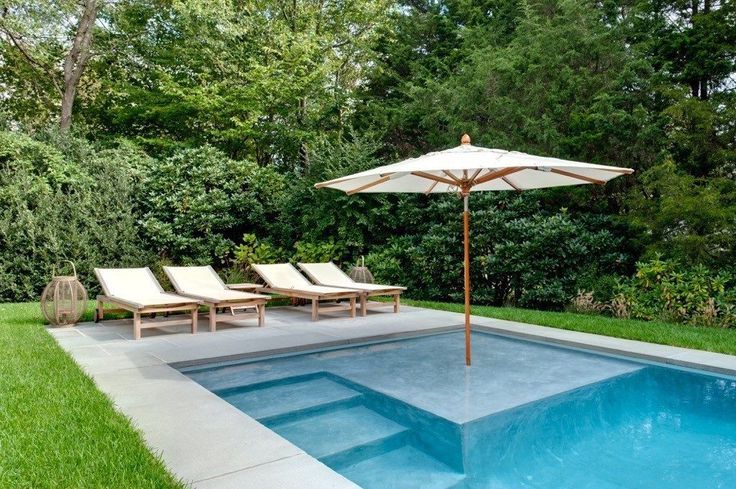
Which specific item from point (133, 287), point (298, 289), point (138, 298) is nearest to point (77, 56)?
point (133, 287)

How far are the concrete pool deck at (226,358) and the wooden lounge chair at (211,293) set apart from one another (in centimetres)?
31

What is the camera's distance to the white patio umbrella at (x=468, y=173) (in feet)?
14.5

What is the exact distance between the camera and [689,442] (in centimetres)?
359

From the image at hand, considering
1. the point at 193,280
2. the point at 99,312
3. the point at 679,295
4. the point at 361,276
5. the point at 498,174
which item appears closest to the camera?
the point at 498,174

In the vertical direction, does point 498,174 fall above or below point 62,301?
above

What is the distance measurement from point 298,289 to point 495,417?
5117 millimetres

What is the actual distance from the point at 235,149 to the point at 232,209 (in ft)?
15.6

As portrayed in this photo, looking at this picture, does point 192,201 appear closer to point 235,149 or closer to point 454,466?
point 235,149

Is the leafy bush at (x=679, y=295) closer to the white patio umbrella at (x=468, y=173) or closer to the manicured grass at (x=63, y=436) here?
the white patio umbrella at (x=468, y=173)

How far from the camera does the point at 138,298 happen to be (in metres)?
7.35

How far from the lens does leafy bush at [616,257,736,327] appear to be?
746cm

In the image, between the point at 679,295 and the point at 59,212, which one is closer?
the point at 679,295

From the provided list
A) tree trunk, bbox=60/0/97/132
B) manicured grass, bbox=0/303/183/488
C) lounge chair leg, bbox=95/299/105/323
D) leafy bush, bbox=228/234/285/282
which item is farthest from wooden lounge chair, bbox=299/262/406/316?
tree trunk, bbox=60/0/97/132

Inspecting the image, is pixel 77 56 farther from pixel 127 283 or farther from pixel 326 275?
pixel 326 275
